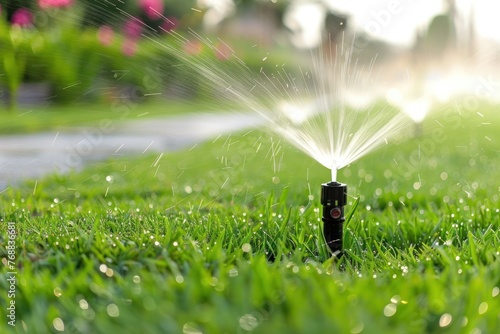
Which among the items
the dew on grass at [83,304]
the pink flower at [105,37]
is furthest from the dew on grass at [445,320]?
the pink flower at [105,37]

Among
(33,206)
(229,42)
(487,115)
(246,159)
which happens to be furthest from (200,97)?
(33,206)

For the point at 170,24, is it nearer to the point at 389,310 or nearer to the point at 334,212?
the point at 334,212

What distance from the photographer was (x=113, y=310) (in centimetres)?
179

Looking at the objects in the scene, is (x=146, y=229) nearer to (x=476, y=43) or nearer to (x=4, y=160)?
(x=4, y=160)

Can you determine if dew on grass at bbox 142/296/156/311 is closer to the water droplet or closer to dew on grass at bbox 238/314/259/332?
dew on grass at bbox 238/314/259/332

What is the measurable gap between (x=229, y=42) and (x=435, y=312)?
25.4 metres

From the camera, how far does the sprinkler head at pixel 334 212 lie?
2.59 metres

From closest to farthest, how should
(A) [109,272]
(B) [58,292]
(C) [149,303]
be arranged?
1. (C) [149,303]
2. (B) [58,292]
3. (A) [109,272]

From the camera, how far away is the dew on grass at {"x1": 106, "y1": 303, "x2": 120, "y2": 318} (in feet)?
5.79

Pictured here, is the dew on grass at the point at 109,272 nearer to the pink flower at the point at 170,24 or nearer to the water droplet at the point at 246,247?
the water droplet at the point at 246,247

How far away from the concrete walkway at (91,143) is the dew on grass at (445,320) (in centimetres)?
408

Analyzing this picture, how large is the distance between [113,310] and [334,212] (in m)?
1.16

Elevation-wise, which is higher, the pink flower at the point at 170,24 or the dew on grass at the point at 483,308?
the pink flower at the point at 170,24

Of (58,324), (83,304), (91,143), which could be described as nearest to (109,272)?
(83,304)
